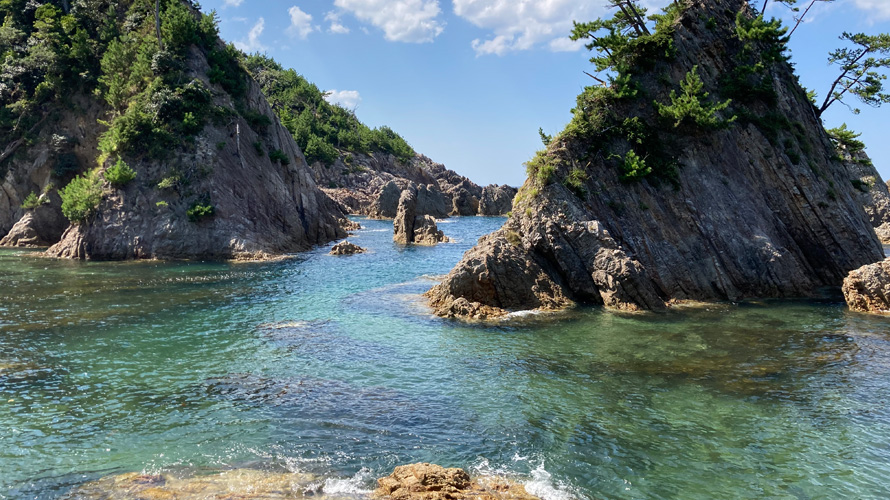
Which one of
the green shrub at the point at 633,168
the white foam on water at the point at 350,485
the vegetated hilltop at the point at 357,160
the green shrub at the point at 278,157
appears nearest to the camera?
the white foam on water at the point at 350,485

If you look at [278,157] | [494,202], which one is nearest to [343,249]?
[278,157]

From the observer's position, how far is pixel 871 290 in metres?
26.9

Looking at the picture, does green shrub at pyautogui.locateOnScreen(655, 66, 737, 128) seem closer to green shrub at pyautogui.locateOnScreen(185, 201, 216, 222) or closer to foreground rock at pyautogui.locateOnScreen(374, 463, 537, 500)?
foreground rock at pyautogui.locateOnScreen(374, 463, 537, 500)

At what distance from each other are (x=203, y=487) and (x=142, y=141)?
44510 millimetres

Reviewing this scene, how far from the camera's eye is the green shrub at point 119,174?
45.8 metres

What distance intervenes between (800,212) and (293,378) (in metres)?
29.9

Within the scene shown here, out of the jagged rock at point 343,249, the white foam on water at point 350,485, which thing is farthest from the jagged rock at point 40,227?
the white foam on water at point 350,485

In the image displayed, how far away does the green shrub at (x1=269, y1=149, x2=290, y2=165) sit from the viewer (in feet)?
179

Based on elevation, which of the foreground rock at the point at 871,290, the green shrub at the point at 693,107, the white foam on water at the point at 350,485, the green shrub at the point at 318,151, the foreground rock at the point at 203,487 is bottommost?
the foreground rock at the point at 203,487

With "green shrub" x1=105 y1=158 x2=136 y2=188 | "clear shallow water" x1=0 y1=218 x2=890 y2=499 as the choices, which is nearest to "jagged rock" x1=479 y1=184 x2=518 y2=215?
"green shrub" x1=105 y1=158 x2=136 y2=188

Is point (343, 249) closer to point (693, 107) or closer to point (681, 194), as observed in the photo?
point (681, 194)

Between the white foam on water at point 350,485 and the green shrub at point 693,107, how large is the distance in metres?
28.0

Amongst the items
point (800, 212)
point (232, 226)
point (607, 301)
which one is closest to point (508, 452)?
point (607, 301)

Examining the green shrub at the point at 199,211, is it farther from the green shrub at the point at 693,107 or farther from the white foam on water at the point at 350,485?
the white foam on water at the point at 350,485
